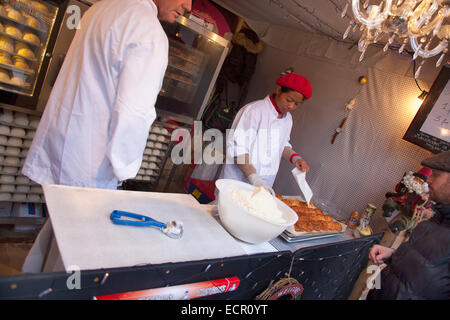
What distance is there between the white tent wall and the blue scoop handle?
7.54 feet

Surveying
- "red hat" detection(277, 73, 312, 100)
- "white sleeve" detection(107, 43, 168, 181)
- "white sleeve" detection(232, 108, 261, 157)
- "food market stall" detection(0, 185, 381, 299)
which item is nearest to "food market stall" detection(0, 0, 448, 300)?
"food market stall" detection(0, 185, 381, 299)

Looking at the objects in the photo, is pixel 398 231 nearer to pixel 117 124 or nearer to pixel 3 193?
pixel 117 124

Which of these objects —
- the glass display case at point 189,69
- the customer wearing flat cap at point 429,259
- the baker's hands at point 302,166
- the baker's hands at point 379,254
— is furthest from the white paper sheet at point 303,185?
the glass display case at point 189,69

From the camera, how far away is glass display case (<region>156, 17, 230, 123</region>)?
275 centimetres

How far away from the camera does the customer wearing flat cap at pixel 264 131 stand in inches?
82.1

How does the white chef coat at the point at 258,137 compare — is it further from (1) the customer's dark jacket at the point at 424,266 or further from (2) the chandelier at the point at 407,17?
(1) the customer's dark jacket at the point at 424,266

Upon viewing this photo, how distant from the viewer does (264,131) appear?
89.8 inches

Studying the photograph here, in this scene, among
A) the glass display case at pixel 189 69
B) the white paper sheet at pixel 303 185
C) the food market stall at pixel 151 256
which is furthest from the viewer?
the glass display case at pixel 189 69

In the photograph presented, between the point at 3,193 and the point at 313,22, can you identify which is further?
the point at 313,22

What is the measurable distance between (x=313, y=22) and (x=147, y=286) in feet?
10.9

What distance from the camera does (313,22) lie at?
3.20 meters

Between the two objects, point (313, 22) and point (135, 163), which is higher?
point (313, 22)

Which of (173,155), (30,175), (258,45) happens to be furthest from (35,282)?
(258,45)

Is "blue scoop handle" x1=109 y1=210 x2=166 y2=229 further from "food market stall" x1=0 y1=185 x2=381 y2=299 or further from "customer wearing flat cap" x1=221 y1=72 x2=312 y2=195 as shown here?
"customer wearing flat cap" x1=221 y1=72 x2=312 y2=195
